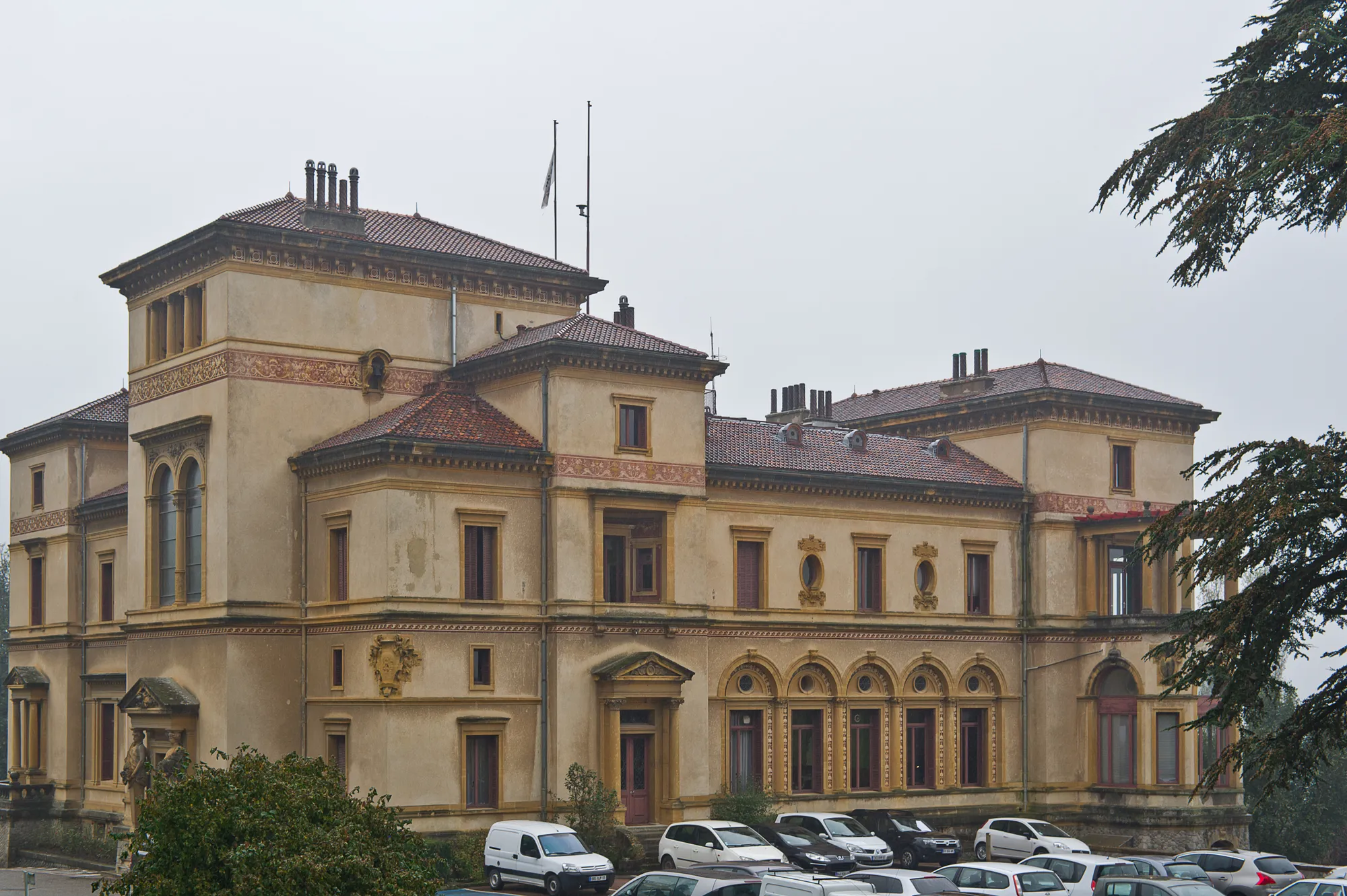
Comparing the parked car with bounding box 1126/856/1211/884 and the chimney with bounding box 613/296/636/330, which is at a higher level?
the chimney with bounding box 613/296/636/330

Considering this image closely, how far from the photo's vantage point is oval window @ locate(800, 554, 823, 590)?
56.0 metres

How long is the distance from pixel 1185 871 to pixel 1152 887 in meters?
6.29

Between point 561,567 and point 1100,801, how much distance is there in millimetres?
21763

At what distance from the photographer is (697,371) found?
51750 mm

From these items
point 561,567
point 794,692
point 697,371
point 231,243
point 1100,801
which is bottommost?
point 1100,801

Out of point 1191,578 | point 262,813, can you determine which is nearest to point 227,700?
point 262,813

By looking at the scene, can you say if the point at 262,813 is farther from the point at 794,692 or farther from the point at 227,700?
the point at 794,692

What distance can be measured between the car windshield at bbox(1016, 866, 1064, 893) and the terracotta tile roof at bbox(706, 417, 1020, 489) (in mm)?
18419

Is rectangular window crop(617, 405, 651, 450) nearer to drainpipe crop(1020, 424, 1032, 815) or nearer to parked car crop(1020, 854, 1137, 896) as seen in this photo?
drainpipe crop(1020, 424, 1032, 815)

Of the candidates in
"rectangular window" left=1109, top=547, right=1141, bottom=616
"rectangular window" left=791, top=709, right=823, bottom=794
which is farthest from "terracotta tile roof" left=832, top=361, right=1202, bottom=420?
"rectangular window" left=791, top=709, right=823, bottom=794

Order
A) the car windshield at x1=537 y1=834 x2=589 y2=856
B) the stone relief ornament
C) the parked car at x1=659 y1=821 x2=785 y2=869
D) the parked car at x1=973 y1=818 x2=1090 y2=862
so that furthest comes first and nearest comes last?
the parked car at x1=973 y1=818 x2=1090 y2=862
the stone relief ornament
the parked car at x1=659 y1=821 x2=785 y2=869
the car windshield at x1=537 y1=834 x2=589 y2=856

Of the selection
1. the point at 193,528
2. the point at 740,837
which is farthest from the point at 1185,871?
the point at 193,528

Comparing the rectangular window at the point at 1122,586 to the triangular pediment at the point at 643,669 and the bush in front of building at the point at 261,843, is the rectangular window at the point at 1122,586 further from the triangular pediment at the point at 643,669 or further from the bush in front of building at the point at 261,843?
the bush in front of building at the point at 261,843

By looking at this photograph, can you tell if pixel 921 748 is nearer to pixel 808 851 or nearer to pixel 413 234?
pixel 808 851
